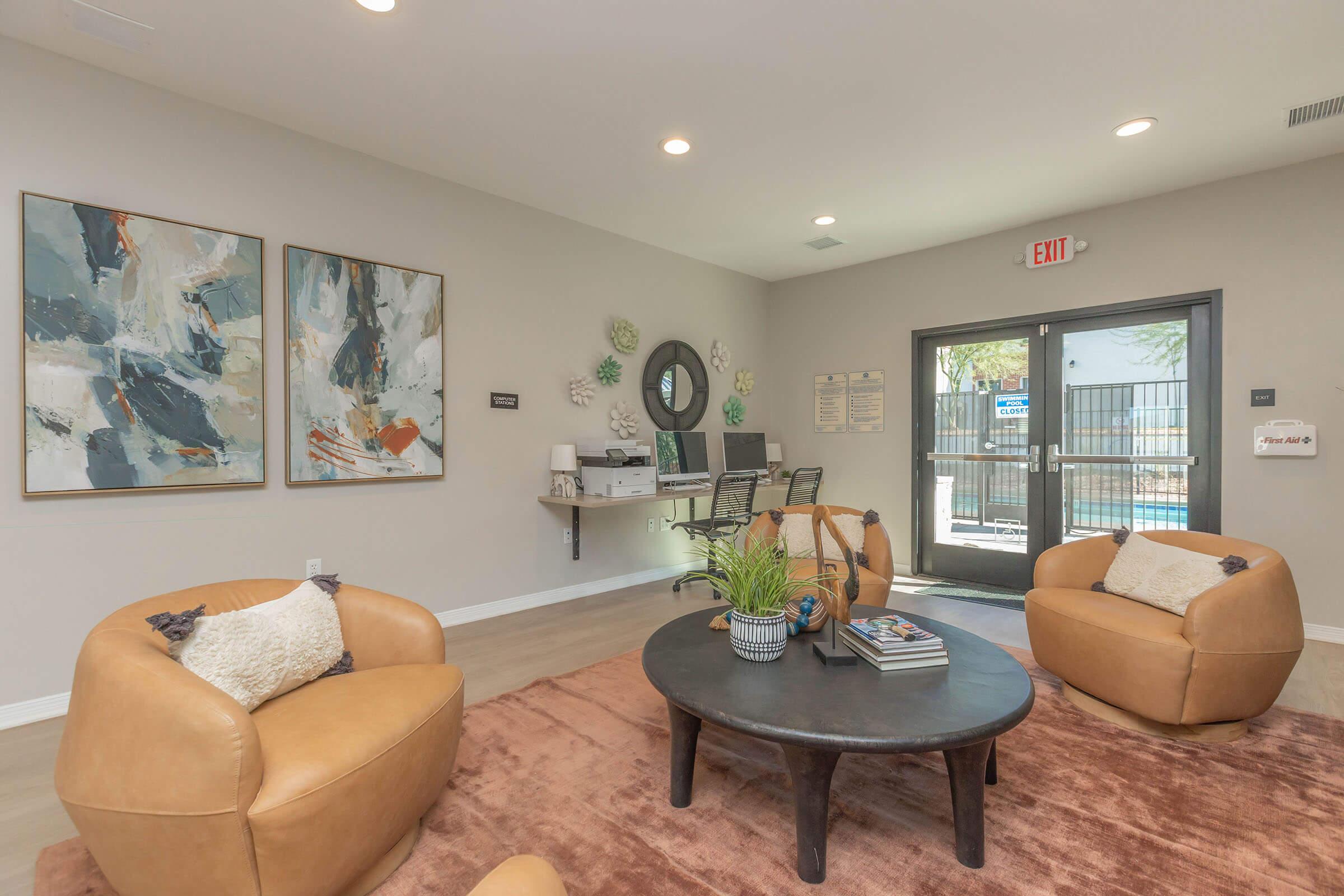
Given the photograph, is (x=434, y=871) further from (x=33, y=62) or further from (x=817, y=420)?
(x=817, y=420)

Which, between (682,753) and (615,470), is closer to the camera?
(682,753)

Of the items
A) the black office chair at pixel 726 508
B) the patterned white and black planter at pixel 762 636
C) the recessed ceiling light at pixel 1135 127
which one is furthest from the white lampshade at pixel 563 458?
the recessed ceiling light at pixel 1135 127

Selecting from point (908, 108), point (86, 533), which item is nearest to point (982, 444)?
point (908, 108)

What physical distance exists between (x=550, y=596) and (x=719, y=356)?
264 cm

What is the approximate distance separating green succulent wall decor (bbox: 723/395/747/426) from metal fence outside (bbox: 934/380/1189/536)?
1.72 meters

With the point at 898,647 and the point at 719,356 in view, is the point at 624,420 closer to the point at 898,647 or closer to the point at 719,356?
the point at 719,356

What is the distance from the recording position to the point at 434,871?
163 cm

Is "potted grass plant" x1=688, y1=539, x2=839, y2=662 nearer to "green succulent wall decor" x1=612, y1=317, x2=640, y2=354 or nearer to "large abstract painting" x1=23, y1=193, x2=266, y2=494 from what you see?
"large abstract painting" x1=23, y1=193, x2=266, y2=494

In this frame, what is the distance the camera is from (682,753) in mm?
1912

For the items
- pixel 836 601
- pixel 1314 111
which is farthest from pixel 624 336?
pixel 1314 111

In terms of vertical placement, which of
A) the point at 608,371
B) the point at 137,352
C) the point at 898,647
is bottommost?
the point at 898,647

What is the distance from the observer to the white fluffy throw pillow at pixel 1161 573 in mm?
2494

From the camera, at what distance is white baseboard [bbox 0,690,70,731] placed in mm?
2471

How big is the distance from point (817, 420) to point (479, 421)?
3.25m
